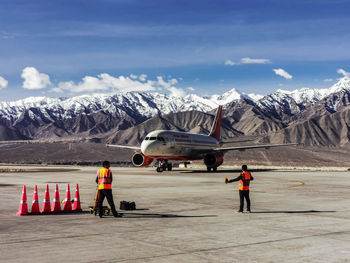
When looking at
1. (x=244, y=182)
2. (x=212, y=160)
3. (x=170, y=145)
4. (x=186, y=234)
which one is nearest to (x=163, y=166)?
(x=170, y=145)

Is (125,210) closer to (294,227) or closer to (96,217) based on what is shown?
(96,217)

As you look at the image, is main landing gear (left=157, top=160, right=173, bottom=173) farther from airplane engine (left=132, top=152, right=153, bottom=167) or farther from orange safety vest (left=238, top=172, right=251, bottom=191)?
orange safety vest (left=238, top=172, right=251, bottom=191)

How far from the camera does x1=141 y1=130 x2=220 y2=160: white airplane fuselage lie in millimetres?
43156

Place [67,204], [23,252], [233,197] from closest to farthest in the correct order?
[23,252] → [67,204] → [233,197]

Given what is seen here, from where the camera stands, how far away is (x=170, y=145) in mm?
44312

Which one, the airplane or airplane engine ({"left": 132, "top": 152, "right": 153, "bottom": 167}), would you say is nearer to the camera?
the airplane

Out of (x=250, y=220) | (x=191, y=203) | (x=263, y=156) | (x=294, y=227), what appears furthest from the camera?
Result: (x=263, y=156)

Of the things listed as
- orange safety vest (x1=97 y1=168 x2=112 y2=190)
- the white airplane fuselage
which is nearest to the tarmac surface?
orange safety vest (x1=97 y1=168 x2=112 y2=190)

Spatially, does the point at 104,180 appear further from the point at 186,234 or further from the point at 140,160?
the point at 140,160

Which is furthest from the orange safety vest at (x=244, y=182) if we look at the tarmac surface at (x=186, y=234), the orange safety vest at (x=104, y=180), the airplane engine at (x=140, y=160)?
the airplane engine at (x=140, y=160)

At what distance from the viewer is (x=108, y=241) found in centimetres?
996

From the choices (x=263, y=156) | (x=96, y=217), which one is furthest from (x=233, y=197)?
(x=263, y=156)

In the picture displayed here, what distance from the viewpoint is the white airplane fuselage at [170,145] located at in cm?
4316

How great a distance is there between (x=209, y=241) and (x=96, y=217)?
5.00m
